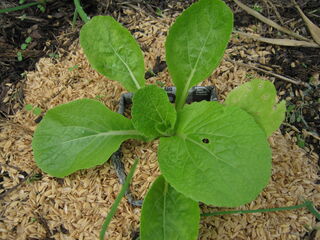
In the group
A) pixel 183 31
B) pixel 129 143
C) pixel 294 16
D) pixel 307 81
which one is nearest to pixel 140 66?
pixel 183 31

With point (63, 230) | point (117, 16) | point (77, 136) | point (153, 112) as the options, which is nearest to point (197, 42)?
point (153, 112)

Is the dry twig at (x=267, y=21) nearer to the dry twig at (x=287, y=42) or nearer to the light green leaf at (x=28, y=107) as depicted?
the dry twig at (x=287, y=42)

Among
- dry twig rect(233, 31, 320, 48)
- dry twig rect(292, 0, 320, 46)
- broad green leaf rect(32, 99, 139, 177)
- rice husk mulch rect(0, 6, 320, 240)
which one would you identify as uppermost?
dry twig rect(292, 0, 320, 46)

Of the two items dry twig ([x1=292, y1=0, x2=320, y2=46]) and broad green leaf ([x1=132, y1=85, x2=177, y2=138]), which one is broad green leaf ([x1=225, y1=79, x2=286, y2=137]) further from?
dry twig ([x1=292, y1=0, x2=320, y2=46])

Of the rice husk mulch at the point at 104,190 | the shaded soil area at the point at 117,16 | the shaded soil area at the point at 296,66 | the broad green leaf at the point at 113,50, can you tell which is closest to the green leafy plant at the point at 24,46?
the shaded soil area at the point at 117,16

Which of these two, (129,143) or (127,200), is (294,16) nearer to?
(129,143)

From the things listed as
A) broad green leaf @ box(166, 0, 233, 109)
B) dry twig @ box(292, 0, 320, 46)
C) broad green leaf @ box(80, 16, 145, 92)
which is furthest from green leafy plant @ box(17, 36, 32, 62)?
dry twig @ box(292, 0, 320, 46)

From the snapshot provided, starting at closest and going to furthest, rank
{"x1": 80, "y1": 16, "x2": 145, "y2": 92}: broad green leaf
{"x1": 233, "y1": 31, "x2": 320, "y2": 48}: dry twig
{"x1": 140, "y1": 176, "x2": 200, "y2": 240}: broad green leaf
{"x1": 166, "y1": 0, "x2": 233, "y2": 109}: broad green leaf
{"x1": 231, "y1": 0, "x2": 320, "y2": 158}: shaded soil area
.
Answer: {"x1": 140, "y1": 176, "x2": 200, "y2": 240}: broad green leaf < {"x1": 166, "y1": 0, "x2": 233, "y2": 109}: broad green leaf < {"x1": 80, "y1": 16, "x2": 145, "y2": 92}: broad green leaf < {"x1": 231, "y1": 0, "x2": 320, "y2": 158}: shaded soil area < {"x1": 233, "y1": 31, "x2": 320, "y2": 48}: dry twig

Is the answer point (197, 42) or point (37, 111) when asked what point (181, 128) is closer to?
point (197, 42)
